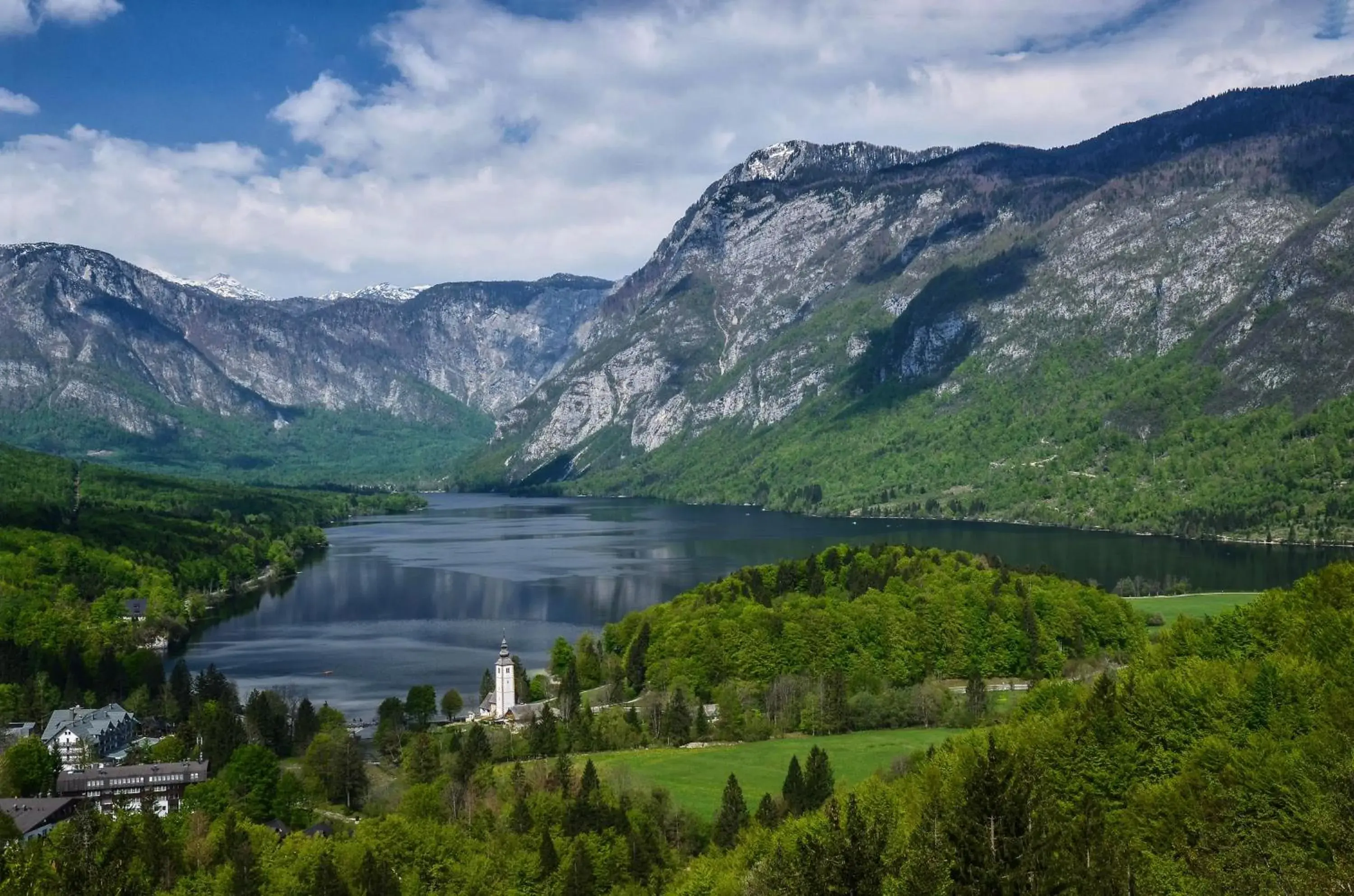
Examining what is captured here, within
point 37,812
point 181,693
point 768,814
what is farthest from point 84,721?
point 768,814

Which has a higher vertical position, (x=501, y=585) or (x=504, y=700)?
(x=501, y=585)

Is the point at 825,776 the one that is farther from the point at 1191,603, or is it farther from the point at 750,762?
the point at 1191,603

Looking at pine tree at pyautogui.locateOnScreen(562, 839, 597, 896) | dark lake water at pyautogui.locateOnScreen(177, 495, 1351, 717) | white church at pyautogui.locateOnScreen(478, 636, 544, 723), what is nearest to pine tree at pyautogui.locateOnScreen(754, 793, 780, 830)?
pine tree at pyautogui.locateOnScreen(562, 839, 597, 896)

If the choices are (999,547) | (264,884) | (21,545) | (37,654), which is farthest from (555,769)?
(999,547)

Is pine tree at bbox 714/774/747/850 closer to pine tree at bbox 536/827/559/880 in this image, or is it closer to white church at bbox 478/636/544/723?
pine tree at bbox 536/827/559/880

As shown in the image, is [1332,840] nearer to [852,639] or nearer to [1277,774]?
[1277,774]

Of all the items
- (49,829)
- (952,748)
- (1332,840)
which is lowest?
(49,829)
